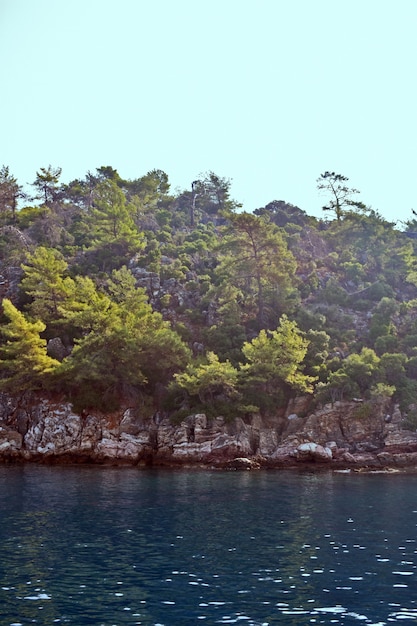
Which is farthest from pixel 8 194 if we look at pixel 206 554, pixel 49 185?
pixel 206 554

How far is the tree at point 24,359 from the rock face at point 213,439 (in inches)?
119

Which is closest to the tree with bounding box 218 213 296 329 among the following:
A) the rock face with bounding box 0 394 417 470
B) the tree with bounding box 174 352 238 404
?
the tree with bounding box 174 352 238 404

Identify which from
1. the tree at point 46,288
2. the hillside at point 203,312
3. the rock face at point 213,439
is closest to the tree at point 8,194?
the hillside at point 203,312

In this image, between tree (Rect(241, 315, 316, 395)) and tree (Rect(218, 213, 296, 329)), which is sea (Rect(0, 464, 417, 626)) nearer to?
tree (Rect(241, 315, 316, 395))

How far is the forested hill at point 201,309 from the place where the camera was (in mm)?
56625

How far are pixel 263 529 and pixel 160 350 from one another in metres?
35.0

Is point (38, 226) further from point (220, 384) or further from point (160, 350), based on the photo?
point (220, 384)

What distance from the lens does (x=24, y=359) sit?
55469mm

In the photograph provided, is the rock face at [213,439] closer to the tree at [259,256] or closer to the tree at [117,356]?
the tree at [117,356]

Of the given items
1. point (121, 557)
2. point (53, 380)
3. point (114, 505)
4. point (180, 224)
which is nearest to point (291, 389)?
point (53, 380)

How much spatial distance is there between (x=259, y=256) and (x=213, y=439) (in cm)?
2564

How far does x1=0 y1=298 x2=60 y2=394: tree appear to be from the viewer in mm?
55469

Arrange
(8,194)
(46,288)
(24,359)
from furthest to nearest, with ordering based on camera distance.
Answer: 1. (8,194)
2. (46,288)
3. (24,359)

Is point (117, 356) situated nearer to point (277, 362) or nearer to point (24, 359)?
point (24, 359)
